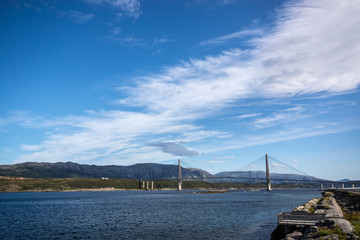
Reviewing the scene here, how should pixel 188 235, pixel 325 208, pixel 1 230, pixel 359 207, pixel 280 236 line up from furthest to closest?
pixel 359 207, pixel 1 230, pixel 325 208, pixel 188 235, pixel 280 236

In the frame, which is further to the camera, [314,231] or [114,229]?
[114,229]

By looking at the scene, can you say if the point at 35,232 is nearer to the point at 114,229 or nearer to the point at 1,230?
the point at 1,230

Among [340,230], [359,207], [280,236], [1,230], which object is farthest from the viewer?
[359,207]

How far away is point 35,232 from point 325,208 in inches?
1429

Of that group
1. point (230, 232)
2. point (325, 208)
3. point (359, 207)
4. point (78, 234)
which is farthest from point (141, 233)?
point (359, 207)

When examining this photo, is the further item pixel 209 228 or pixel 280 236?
pixel 209 228

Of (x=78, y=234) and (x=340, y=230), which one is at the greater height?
(x=340, y=230)

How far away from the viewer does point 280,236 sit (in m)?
27.0

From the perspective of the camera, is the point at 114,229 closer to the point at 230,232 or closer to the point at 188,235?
the point at 188,235

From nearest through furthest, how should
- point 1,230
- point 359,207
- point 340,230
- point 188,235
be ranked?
1. point 340,230
2. point 188,235
3. point 1,230
4. point 359,207

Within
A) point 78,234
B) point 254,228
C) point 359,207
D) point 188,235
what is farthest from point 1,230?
point 359,207

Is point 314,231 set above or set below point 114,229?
above

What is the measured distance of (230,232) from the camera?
32.3m

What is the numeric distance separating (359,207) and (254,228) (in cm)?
2585
